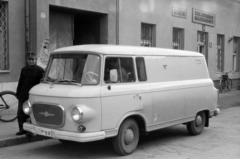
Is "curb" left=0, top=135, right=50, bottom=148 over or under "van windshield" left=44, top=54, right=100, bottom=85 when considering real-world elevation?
under

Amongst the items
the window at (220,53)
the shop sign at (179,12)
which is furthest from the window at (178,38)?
the window at (220,53)

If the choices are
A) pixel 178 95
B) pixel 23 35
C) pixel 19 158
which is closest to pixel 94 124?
pixel 19 158

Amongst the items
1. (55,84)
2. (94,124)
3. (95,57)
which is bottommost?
(94,124)

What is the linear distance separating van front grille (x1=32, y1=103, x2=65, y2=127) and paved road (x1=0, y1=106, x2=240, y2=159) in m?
0.71

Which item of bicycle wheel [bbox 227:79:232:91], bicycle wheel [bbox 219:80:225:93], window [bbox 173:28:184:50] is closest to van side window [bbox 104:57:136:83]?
window [bbox 173:28:184:50]

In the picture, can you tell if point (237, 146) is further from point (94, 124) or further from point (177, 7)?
point (177, 7)

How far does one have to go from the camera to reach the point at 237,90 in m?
22.7

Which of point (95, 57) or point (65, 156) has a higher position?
point (95, 57)

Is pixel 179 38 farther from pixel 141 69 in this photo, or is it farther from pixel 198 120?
pixel 141 69

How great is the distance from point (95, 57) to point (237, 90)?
702 inches

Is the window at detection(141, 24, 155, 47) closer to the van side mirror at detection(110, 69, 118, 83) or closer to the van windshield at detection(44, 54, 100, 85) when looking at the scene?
the van windshield at detection(44, 54, 100, 85)

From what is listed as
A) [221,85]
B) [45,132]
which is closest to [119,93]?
[45,132]

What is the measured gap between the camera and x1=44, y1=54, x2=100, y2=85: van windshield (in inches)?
260

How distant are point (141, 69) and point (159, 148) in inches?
67.1
